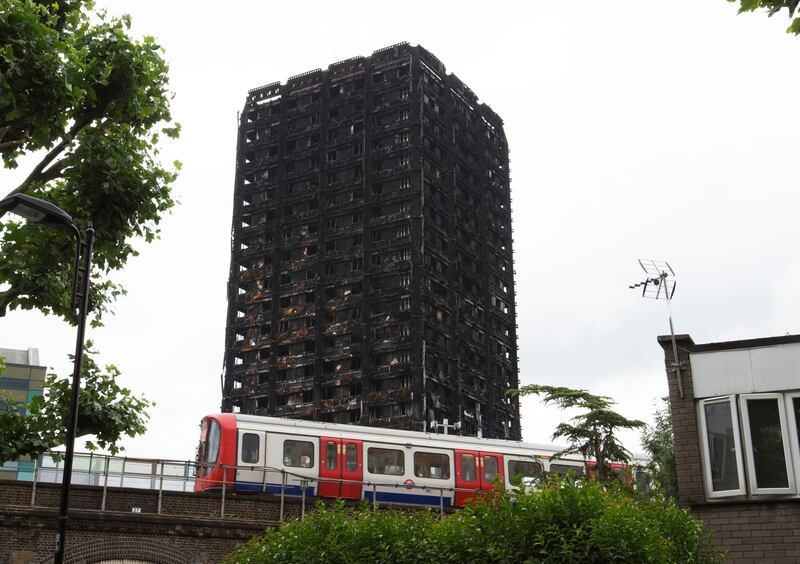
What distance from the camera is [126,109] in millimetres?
17625

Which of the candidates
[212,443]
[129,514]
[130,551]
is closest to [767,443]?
[129,514]

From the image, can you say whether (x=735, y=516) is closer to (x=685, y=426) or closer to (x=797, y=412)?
(x=685, y=426)

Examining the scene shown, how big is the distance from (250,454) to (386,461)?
4.93m

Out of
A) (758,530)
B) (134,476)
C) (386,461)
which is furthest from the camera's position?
(386,461)

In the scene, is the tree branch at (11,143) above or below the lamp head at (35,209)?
above

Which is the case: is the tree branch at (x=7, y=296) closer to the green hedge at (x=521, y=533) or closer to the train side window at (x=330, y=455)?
the green hedge at (x=521, y=533)

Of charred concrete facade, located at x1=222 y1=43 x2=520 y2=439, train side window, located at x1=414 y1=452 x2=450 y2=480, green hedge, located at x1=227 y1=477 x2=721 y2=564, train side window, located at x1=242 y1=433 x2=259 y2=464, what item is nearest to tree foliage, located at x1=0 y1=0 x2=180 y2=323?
green hedge, located at x1=227 y1=477 x2=721 y2=564

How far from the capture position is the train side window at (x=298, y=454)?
1270 inches

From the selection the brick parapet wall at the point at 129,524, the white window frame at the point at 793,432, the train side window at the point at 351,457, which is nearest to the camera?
the white window frame at the point at 793,432

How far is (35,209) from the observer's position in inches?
555

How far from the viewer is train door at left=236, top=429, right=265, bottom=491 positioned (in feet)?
101

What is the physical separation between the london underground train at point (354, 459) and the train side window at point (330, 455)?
0.03 metres

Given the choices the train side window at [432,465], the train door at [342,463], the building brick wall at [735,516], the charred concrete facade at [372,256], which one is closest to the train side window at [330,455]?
the train door at [342,463]

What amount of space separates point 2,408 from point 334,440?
17.5m
